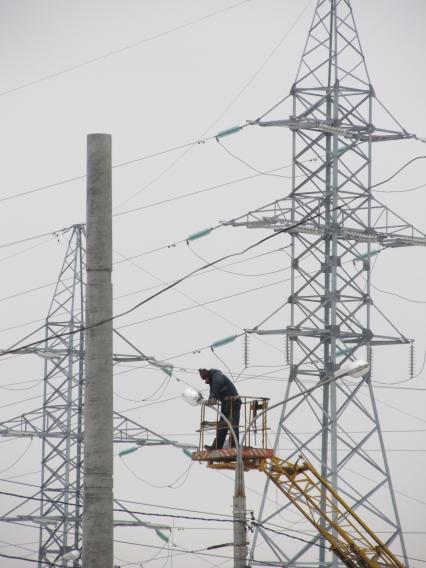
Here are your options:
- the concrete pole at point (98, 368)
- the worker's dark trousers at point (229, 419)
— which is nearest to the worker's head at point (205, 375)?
the worker's dark trousers at point (229, 419)

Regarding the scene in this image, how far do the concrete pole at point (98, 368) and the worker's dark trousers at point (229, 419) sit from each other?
1275 cm

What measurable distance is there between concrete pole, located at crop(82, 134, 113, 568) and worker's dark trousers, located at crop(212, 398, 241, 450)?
41.8ft

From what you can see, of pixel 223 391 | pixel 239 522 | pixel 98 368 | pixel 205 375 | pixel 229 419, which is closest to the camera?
pixel 98 368

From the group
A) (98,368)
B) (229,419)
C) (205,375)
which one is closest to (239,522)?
(98,368)

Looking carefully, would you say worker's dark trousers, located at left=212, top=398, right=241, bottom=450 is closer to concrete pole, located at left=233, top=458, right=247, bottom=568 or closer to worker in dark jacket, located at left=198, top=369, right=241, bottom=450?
worker in dark jacket, located at left=198, top=369, right=241, bottom=450

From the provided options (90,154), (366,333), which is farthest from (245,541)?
(366,333)

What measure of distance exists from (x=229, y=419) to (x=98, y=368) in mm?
13402

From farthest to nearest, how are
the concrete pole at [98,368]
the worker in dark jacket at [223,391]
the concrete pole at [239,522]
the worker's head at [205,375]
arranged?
the worker's head at [205,375], the worker in dark jacket at [223,391], the concrete pole at [239,522], the concrete pole at [98,368]

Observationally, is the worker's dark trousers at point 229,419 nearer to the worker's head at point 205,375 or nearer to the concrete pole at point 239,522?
the worker's head at point 205,375

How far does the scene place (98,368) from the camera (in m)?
18.3

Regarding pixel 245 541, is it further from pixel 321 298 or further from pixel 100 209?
pixel 321 298

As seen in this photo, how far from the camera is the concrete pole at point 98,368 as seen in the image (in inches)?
709

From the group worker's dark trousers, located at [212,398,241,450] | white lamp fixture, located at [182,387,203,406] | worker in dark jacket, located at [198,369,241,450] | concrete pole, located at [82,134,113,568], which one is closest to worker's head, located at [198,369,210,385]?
worker in dark jacket, located at [198,369,241,450]

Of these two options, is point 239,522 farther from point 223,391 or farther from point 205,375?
point 205,375
